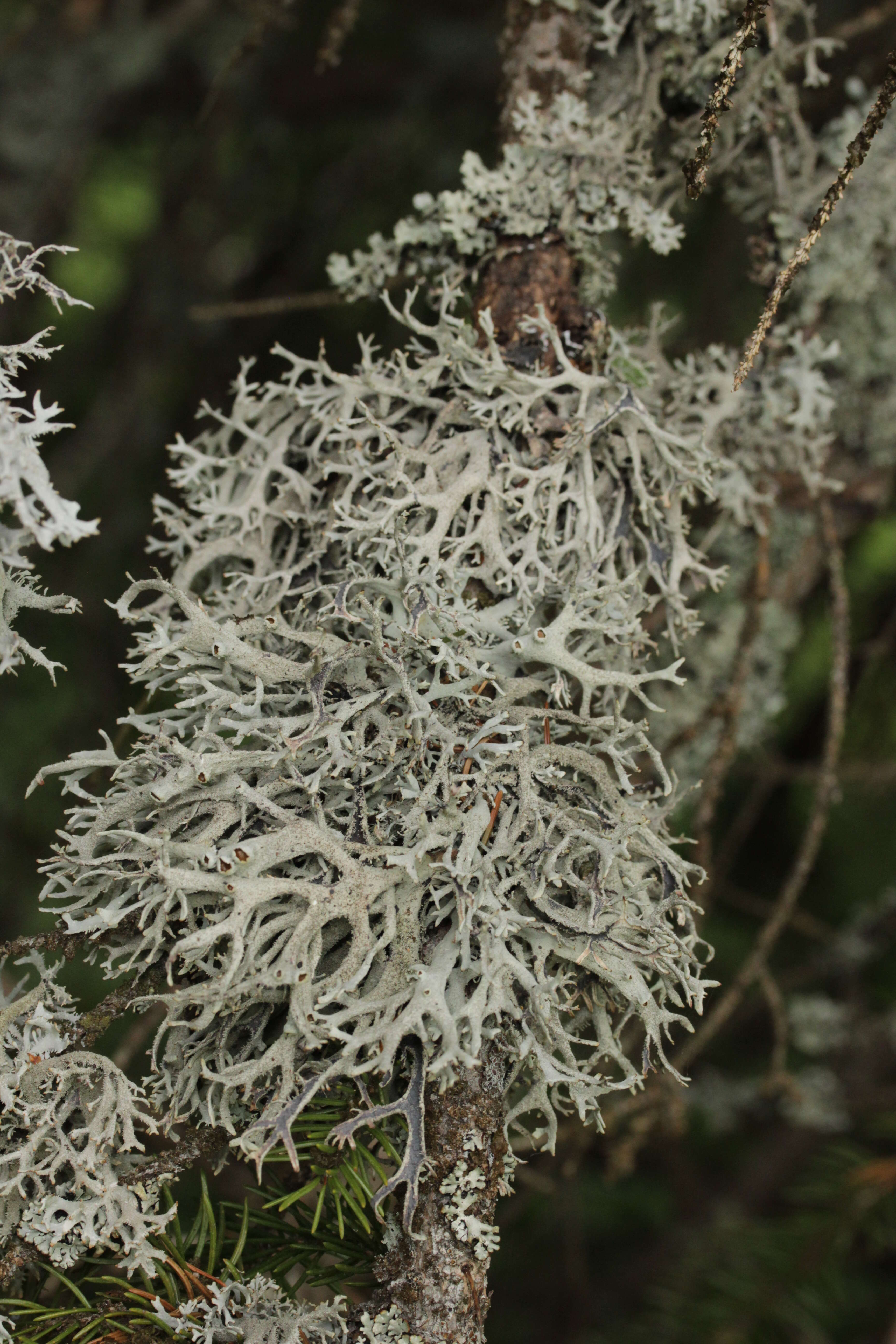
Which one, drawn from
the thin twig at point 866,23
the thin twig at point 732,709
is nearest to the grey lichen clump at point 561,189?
the thin twig at point 732,709

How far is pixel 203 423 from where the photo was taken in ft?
7.04

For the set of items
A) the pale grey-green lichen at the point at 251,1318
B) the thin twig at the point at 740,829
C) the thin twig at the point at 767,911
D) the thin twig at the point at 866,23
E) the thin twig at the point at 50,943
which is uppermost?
the thin twig at the point at 866,23

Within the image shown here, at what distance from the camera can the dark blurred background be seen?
2.08 metres

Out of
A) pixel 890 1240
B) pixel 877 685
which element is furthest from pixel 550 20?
pixel 890 1240

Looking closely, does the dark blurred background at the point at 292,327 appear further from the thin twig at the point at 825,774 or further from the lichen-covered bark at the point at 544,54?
the lichen-covered bark at the point at 544,54

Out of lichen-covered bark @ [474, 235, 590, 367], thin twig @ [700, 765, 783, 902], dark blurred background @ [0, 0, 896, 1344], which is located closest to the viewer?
lichen-covered bark @ [474, 235, 590, 367]

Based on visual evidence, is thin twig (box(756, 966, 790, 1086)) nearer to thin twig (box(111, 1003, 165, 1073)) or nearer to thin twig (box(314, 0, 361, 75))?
thin twig (box(111, 1003, 165, 1073))

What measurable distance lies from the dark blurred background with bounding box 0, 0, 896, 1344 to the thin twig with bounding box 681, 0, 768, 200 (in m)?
1.18

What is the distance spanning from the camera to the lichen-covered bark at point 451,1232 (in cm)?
80

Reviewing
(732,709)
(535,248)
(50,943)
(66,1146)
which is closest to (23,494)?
(50,943)

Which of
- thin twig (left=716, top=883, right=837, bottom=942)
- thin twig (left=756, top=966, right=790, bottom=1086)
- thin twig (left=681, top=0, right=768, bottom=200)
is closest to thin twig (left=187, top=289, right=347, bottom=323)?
thin twig (left=681, top=0, right=768, bottom=200)

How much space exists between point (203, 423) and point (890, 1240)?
1850 millimetres

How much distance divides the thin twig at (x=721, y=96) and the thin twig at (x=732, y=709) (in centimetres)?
55

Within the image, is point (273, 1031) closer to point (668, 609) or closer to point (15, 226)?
point (668, 609)
